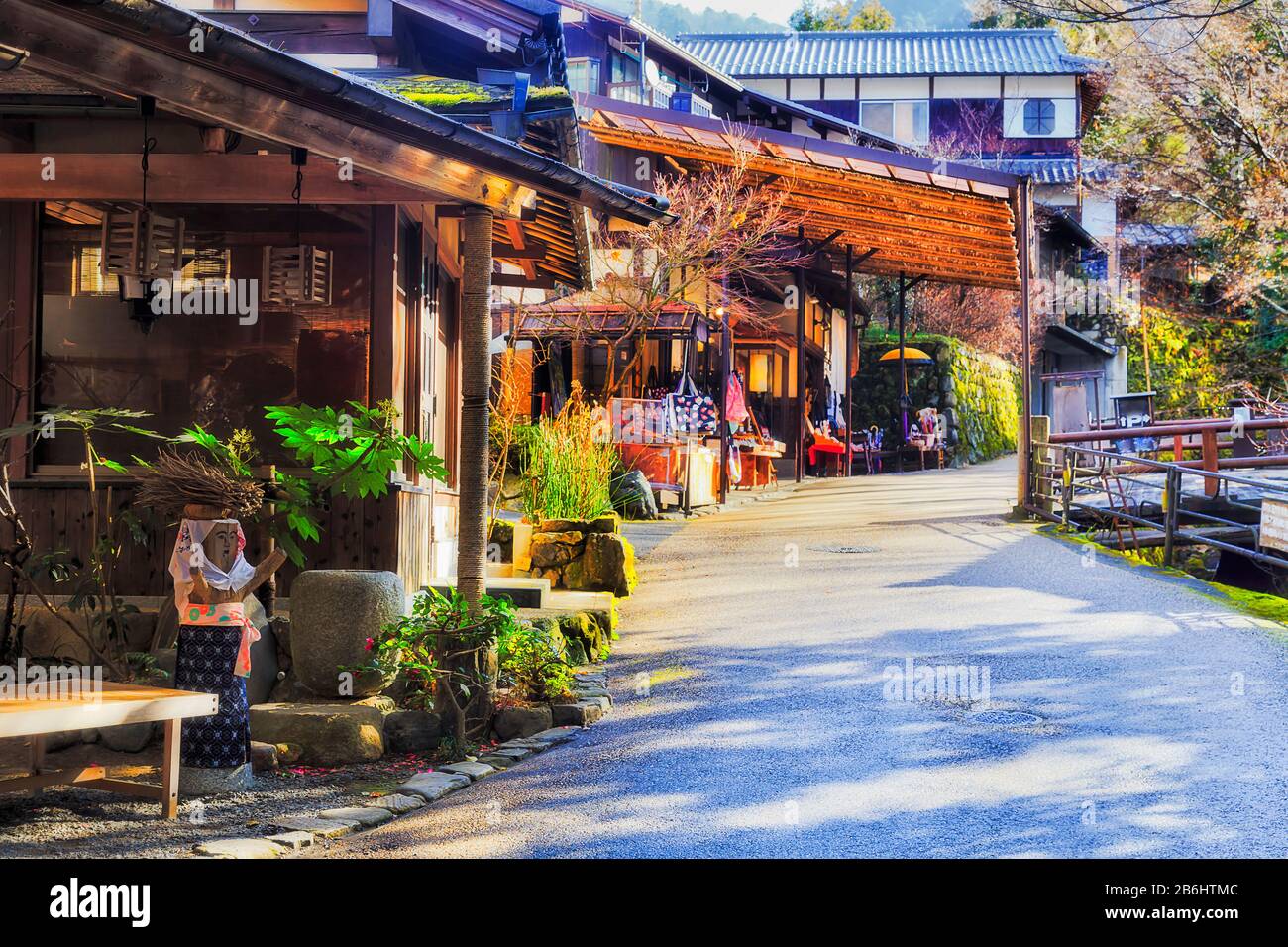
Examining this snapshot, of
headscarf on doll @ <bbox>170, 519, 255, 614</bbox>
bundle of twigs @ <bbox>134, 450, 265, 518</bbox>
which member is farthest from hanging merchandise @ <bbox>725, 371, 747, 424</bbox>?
headscarf on doll @ <bbox>170, 519, 255, 614</bbox>

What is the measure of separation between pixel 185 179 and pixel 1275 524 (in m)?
10.3

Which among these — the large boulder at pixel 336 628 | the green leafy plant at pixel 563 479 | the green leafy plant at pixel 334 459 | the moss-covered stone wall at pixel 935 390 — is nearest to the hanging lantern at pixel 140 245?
the green leafy plant at pixel 334 459

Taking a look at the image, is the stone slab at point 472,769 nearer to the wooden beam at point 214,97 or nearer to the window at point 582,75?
the wooden beam at point 214,97

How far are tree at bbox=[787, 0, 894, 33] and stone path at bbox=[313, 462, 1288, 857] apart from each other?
38.8 m

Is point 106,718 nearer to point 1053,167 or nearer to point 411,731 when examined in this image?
point 411,731

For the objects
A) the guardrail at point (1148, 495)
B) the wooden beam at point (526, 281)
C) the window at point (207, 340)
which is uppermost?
the wooden beam at point (526, 281)

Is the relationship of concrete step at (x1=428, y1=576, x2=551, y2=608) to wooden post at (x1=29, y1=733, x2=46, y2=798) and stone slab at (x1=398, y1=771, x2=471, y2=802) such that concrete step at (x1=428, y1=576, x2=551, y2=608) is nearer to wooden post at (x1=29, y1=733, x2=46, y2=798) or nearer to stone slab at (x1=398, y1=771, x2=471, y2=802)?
stone slab at (x1=398, y1=771, x2=471, y2=802)

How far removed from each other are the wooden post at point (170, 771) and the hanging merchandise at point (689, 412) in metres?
13.5

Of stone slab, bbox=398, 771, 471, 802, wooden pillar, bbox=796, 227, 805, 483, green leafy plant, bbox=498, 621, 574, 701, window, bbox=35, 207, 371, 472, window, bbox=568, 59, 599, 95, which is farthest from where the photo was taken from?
window, bbox=568, 59, 599, 95

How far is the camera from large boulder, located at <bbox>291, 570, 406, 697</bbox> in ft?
26.7

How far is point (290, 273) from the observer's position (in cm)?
844

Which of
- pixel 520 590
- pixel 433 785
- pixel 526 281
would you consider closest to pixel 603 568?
pixel 520 590

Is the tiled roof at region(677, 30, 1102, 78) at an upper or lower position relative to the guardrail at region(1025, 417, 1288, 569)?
upper

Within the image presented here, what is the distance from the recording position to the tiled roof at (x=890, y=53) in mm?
40938
